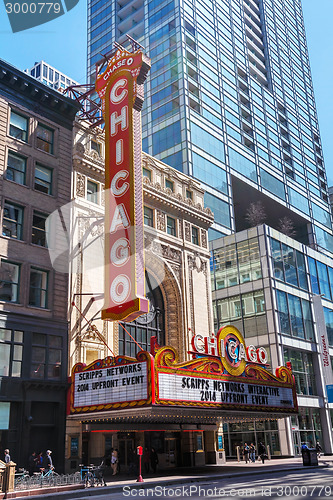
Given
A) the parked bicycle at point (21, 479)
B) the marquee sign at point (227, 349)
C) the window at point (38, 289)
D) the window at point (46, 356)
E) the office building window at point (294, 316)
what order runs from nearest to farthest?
the parked bicycle at point (21, 479), the window at point (46, 356), the window at point (38, 289), the marquee sign at point (227, 349), the office building window at point (294, 316)

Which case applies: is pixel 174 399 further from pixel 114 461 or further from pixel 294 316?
pixel 294 316

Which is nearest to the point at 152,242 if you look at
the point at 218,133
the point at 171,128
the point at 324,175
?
the point at 171,128

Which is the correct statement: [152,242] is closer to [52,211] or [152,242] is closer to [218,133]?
[52,211]

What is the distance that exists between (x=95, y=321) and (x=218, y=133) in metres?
47.9

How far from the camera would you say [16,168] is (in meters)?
30.1

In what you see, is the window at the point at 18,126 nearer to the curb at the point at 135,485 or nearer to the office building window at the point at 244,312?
the curb at the point at 135,485

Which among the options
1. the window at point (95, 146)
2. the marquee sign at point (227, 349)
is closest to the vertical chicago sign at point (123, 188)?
the window at point (95, 146)

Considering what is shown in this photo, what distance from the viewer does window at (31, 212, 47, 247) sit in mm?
29775

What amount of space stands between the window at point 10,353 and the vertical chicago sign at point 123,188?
4.99 m

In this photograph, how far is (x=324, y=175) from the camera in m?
101

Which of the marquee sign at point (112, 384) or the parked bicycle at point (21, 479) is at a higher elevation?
the marquee sign at point (112, 384)

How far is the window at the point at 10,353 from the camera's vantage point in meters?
26.0

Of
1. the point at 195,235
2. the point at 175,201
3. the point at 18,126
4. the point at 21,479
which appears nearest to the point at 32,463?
the point at 21,479

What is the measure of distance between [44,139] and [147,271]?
39.6 ft
